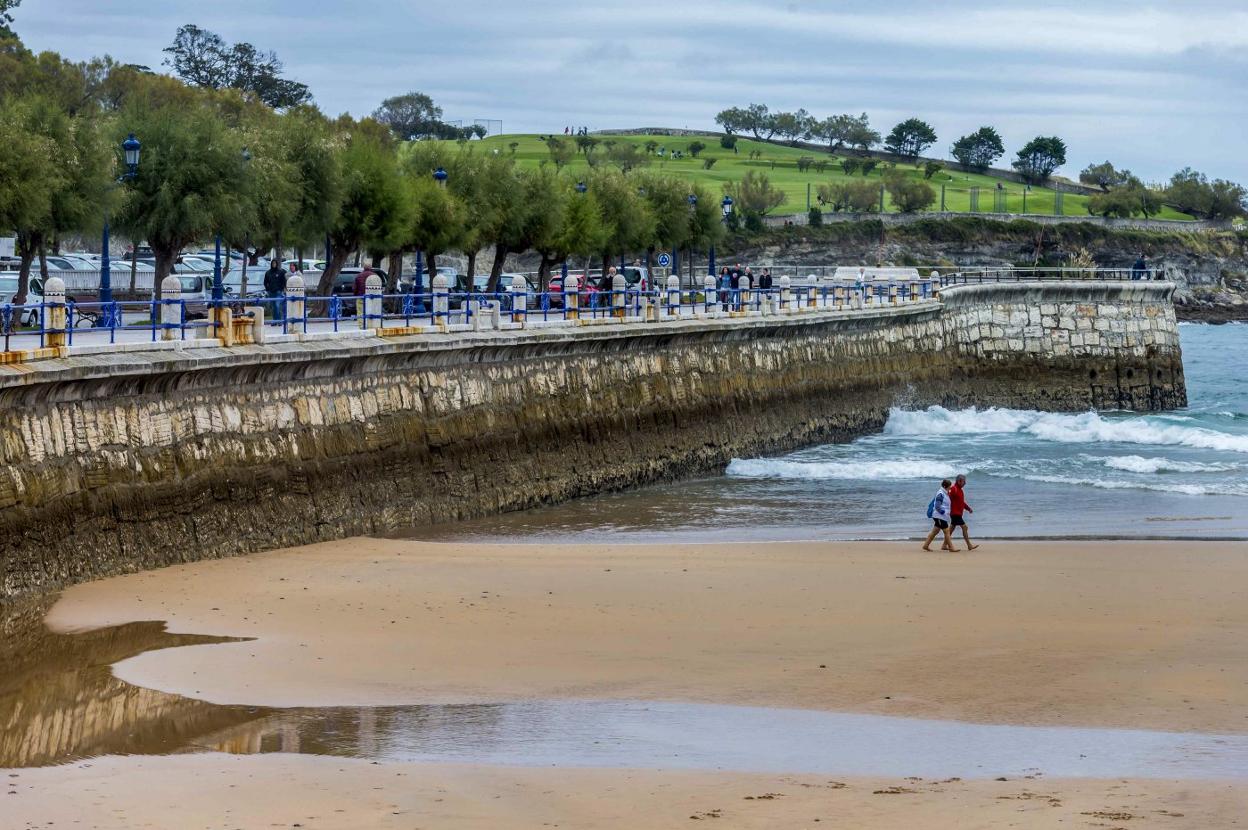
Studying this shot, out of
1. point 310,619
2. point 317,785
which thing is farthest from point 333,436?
point 317,785

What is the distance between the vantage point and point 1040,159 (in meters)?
187

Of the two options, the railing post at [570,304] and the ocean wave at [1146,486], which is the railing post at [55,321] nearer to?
the railing post at [570,304]

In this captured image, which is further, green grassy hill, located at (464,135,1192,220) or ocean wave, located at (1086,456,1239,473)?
green grassy hill, located at (464,135,1192,220)

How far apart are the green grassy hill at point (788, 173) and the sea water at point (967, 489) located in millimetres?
101065

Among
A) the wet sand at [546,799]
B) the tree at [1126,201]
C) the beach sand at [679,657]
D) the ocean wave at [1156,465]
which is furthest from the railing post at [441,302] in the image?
the tree at [1126,201]

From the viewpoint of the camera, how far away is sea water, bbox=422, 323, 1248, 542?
26.1 m

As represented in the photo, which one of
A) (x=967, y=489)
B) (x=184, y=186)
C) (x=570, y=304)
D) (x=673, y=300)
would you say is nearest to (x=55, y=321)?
(x=570, y=304)

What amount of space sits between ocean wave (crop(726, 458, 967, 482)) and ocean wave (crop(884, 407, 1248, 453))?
982 centimetres

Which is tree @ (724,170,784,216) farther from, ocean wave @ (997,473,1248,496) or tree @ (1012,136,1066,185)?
ocean wave @ (997,473,1248,496)

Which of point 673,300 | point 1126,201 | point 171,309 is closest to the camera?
point 171,309

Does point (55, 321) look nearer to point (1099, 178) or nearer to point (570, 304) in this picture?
point (570, 304)

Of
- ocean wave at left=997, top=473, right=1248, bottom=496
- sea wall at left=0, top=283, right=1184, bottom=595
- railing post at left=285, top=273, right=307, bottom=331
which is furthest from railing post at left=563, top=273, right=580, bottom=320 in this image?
ocean wave at left=997, top=473, right=1248, bottom=496

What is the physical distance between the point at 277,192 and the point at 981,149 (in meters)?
160

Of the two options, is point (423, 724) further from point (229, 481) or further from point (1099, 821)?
point (229, 481)
